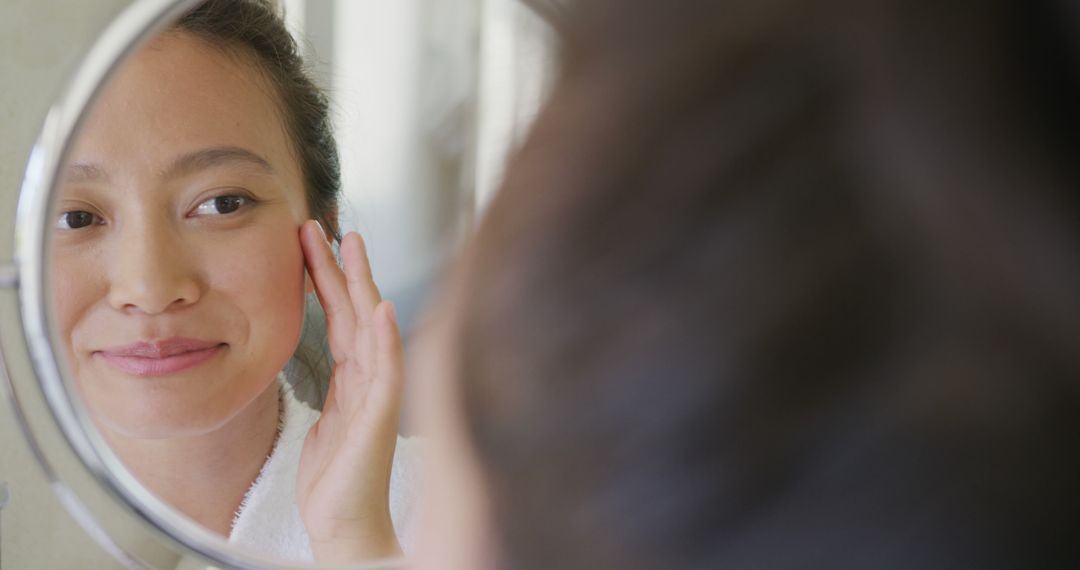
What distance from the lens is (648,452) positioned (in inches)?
6.3

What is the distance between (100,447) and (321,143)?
0.48ft

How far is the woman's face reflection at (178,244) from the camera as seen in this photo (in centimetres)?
38

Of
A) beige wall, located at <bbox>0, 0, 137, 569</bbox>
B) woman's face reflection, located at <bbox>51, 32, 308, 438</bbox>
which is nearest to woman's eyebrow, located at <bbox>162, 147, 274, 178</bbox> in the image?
woman's face reflection, located at <bbox>51, 32, 308, 438</bbox>

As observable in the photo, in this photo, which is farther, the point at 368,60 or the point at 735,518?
the point at 368,60

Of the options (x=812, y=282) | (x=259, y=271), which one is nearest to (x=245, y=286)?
(x=259, y=271)

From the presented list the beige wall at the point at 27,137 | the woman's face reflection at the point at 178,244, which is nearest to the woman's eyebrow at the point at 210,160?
the woman's face reflection at the point at 178,244

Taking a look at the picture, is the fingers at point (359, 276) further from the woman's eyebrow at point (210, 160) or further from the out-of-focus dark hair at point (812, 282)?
the out-of-focus dark hair at point (812, 282)

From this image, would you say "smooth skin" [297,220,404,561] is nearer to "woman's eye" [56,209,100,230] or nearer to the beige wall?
"woman's eye" [56,209,100,230]

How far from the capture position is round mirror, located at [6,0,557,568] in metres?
0.38

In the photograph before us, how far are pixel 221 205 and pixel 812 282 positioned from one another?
301 millimetres

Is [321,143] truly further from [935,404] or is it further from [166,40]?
[935,404]

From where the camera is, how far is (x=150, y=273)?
15.1 inches

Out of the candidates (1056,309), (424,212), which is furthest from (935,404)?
(424,212)

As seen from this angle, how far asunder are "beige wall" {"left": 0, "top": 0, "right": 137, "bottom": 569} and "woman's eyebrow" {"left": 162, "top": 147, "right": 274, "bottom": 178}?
0.25 m
